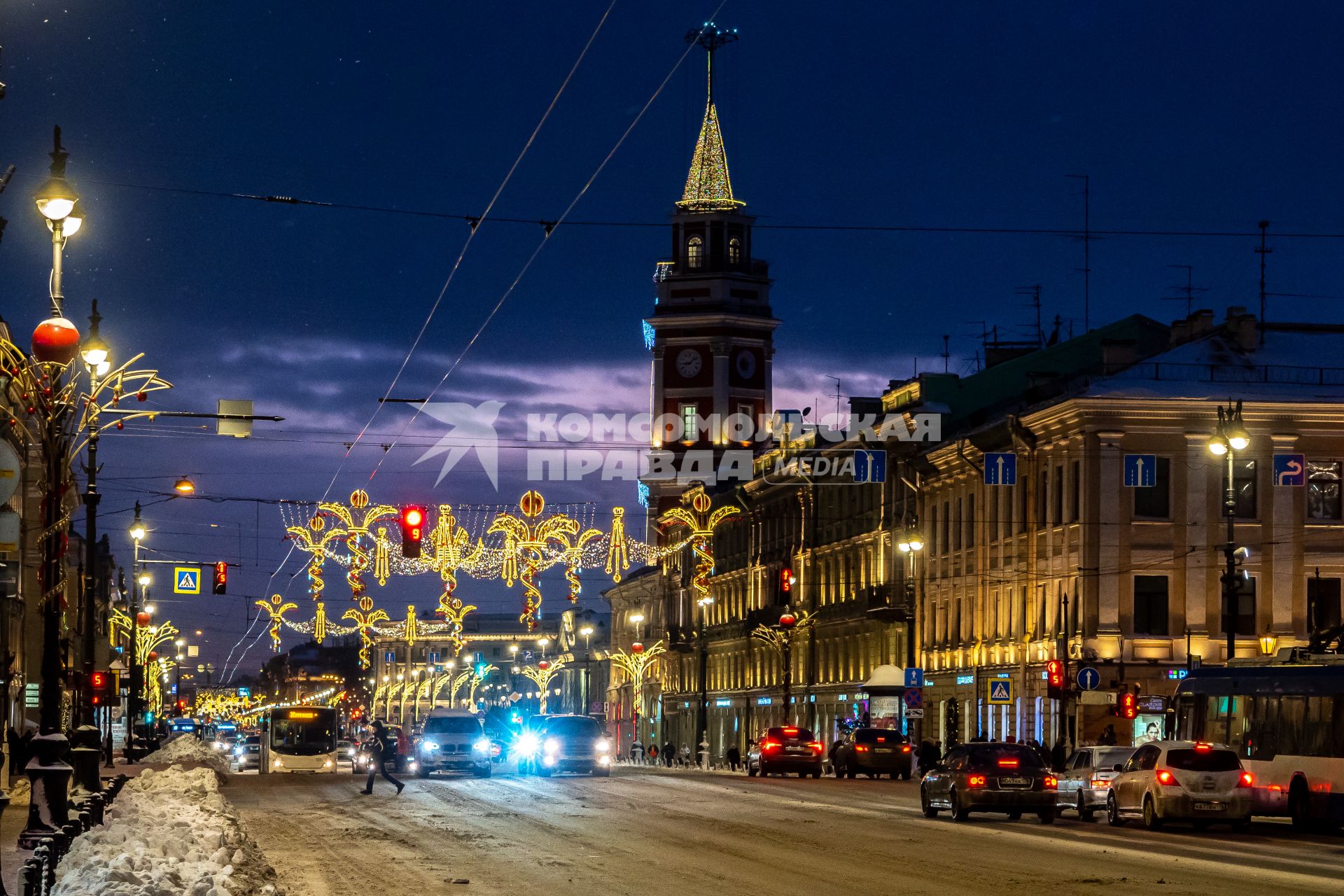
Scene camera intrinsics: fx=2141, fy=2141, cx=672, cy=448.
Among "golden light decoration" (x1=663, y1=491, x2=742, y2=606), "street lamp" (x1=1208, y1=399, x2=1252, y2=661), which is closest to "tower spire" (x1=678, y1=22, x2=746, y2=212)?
"golden light decoration" (x1=663, y1=491, x2=742, y2=606)

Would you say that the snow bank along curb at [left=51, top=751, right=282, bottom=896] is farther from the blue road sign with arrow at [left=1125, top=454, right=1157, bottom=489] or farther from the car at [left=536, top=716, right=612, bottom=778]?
the blue road sign with arrow at [left=1125, top=454, right=1157, bottom=489]

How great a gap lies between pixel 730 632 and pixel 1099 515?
1913 inches

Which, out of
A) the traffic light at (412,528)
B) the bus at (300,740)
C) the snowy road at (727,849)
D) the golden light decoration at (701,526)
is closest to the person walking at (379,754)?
the snowy road at (727,849)

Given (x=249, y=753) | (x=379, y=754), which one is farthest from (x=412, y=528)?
(x=249, y=753)

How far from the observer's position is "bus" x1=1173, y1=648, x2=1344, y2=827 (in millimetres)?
35094

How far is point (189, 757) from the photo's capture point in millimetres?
63875

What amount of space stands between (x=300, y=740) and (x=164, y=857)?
57.2 meters

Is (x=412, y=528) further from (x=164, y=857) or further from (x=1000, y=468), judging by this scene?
(x=164, y=857)

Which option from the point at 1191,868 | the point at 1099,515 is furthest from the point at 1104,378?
the point at 1191,868

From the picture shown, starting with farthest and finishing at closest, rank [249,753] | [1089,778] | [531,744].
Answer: [249,753]
[531,744]
[1089,778]

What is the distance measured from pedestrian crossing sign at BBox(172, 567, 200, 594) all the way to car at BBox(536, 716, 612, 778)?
51.2 ft

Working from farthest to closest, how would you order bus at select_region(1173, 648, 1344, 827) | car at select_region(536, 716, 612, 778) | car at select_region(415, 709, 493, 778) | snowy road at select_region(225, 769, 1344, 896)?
car at select_region(415, 709, 493, 778)
car at select_region(536, 716, 612, 778)
bus at select_region(1173, 648, 1344, 827)
snowy road at select_region(225, 769, 1344, 896)

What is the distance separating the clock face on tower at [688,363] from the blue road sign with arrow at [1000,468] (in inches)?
2061

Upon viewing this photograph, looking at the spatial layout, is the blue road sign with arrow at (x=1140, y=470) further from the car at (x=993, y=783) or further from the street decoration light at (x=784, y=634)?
the car at (x=993, y=783)
